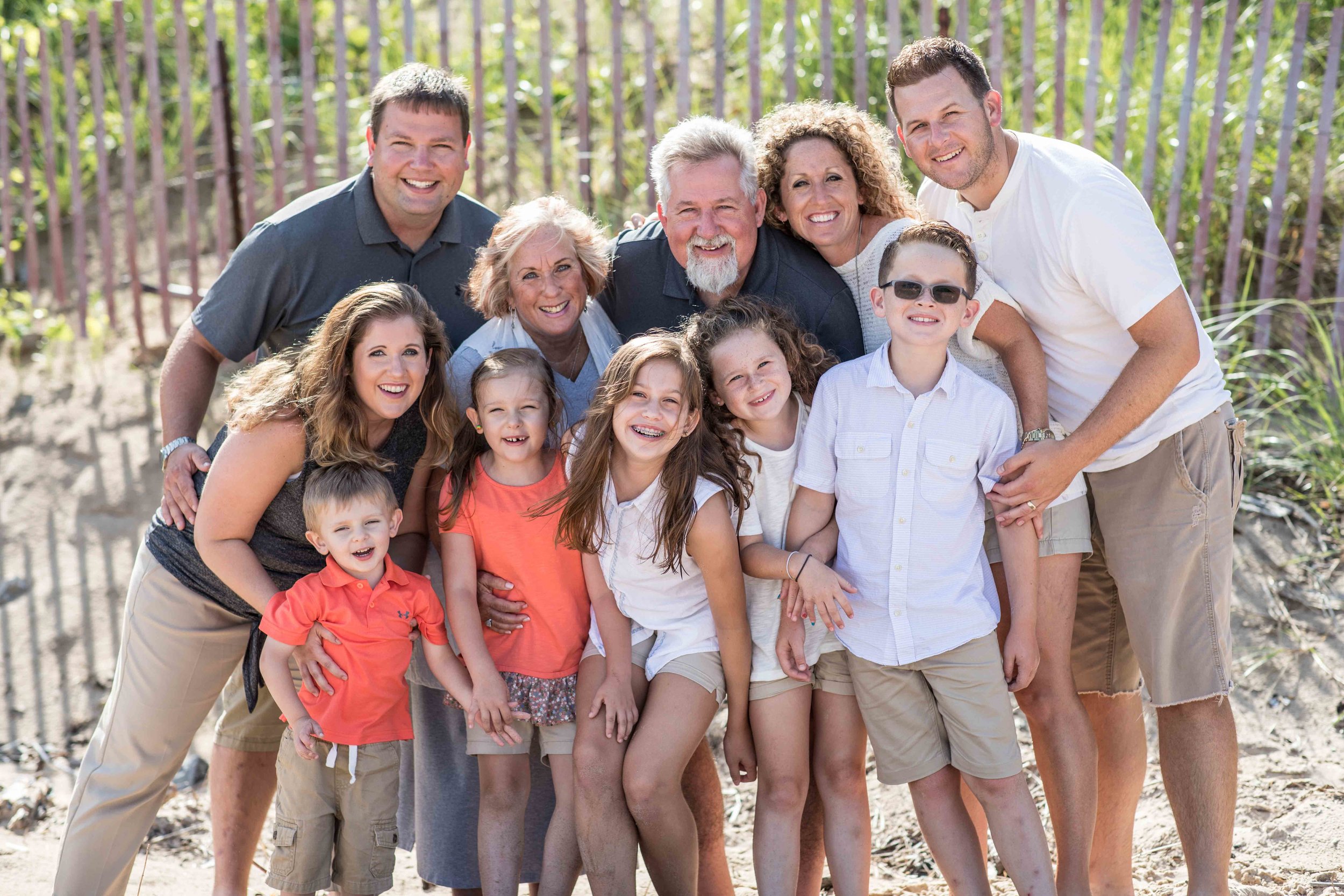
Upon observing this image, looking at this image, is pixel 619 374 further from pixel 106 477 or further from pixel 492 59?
pixel 492 59

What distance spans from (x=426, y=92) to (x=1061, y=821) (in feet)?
9.11

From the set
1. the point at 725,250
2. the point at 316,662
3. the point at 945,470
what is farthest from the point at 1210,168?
the point at 316,662

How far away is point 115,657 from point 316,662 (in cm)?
275

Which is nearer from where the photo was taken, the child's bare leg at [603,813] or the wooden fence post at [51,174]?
the child's bare leg at [603,813]

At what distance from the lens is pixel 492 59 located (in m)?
7.39

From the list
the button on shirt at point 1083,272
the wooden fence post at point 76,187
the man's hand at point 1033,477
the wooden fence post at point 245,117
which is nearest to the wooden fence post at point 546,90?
the wooden fence post at point 245,117

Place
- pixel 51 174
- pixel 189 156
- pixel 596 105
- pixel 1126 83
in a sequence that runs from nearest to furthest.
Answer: pixel 1126 83
pixel 189 156
pixel 51 174
pixel 596 105

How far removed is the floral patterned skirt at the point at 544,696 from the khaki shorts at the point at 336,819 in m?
0.32

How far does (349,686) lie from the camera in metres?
3.08

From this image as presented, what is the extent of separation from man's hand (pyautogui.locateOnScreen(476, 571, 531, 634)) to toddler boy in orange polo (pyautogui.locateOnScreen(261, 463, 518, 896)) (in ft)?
0.40

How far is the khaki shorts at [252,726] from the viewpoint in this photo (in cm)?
360

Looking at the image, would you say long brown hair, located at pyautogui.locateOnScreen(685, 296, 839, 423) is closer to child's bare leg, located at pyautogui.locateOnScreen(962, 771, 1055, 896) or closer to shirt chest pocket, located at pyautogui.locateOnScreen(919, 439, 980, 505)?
shirt chest pocket, located at pyautogui.locateOnScreen(919, 439, 980, 505)

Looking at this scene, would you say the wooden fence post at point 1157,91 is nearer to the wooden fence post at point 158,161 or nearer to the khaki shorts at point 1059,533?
the khaki shorts at point 1059,533

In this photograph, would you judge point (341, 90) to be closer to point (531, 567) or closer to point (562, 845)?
point (531, 567)
